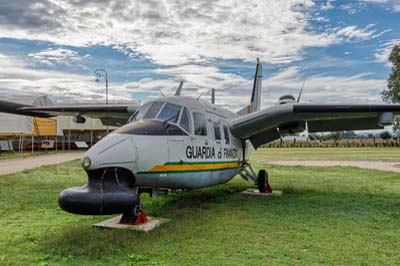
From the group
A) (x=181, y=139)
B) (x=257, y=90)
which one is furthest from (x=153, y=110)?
(x=257, y=90)

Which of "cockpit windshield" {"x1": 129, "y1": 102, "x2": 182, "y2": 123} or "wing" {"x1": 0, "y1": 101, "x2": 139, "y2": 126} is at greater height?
"wing" {"x1": 0, "y1": 101, "x2": 139, "y2": 126}

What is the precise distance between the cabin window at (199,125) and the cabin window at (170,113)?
2.04ft

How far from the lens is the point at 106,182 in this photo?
20.1ft

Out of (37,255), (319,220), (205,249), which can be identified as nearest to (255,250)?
(205,249)

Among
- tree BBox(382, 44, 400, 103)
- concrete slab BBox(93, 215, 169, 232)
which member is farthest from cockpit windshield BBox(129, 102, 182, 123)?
tree BBox(382, 44, 400, 103)

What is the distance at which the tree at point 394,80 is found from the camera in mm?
48353

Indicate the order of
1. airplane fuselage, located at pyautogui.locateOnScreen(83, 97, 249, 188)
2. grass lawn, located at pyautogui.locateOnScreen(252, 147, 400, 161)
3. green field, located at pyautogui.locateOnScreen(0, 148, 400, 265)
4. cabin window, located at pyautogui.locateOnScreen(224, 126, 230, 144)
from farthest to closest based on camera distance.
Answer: grass lawn, located at pyautogui.locateOnScreen(252, 147, 400, 161), cabin window, located at pyautogui.locateOnScreen(224, 126, 230, 144), airplane fuselage, located at pyautogui.locateOnScreen(83, 97, 249, 188), green field, located at pyautogui.locateOnScreen(0, 148, 400, 265)

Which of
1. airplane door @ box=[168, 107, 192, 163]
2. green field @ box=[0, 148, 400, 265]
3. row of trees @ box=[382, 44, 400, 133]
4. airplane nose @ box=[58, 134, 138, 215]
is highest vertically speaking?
row of trees @ box=[382, 44, 400, 133]

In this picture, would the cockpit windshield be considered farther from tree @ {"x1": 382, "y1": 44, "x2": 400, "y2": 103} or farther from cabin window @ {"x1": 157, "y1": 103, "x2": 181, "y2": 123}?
tree @ {"x1": 382, "y1": 44, "x2": 400, "y2": 103}

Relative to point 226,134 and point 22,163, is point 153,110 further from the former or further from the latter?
point 22,163

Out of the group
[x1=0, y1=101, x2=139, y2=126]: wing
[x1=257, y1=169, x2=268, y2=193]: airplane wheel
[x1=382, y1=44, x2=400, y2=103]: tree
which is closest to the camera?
[x1=257, y1=169, x2=268, y2=193]: airplane wheel

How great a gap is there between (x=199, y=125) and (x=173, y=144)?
60.3 inches

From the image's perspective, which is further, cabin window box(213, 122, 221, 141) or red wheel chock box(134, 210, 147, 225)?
cabin window box(213, 122, 221, 141)

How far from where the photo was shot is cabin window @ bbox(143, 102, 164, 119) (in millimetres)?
7867
